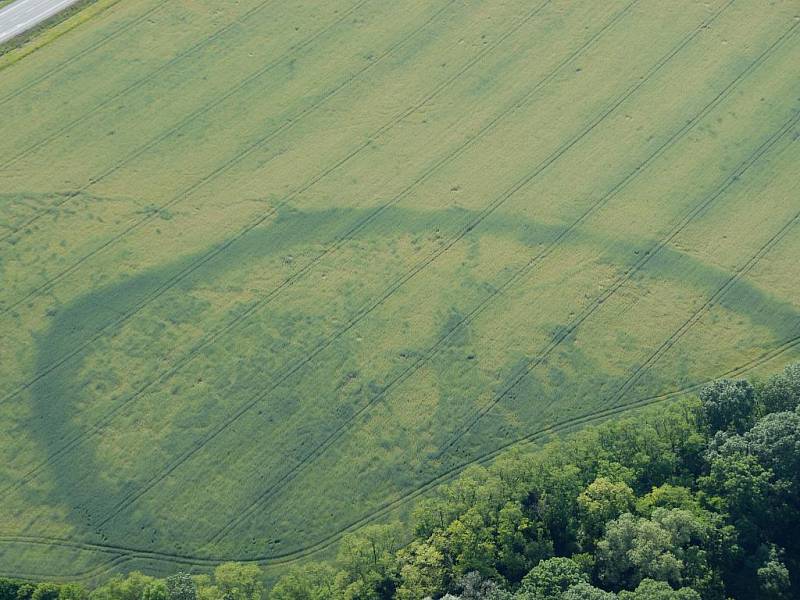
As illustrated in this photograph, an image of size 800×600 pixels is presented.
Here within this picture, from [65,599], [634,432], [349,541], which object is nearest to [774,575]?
[634,432]

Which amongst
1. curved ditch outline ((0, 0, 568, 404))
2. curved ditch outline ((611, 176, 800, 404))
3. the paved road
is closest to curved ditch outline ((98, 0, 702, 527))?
curved ditch outline ((0, 0, 568, 404))

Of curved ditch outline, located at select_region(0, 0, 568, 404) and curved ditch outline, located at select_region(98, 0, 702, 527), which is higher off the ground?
curved ditch outline, located at select_region(0, 0, 568, 404)

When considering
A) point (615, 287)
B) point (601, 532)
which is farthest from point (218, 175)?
point (601, 532)

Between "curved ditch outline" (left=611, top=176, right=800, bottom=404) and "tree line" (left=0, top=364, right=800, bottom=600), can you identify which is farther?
"curved ditch outline" (left=611, top=176, right=800, bottom=404)

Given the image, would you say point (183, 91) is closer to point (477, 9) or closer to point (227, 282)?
point (227, 282)

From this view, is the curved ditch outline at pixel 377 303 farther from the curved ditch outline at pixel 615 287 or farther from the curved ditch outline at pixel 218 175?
the curved ditch outline at pixel 218 175

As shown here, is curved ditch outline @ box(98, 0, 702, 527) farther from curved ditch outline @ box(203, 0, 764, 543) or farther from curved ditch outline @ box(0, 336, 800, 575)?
curved ditch outline @ box(0, 336, 800, 575)

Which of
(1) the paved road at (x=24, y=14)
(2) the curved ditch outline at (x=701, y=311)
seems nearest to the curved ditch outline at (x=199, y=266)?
(2) the curved ditch outline at (x=701, y=311)
